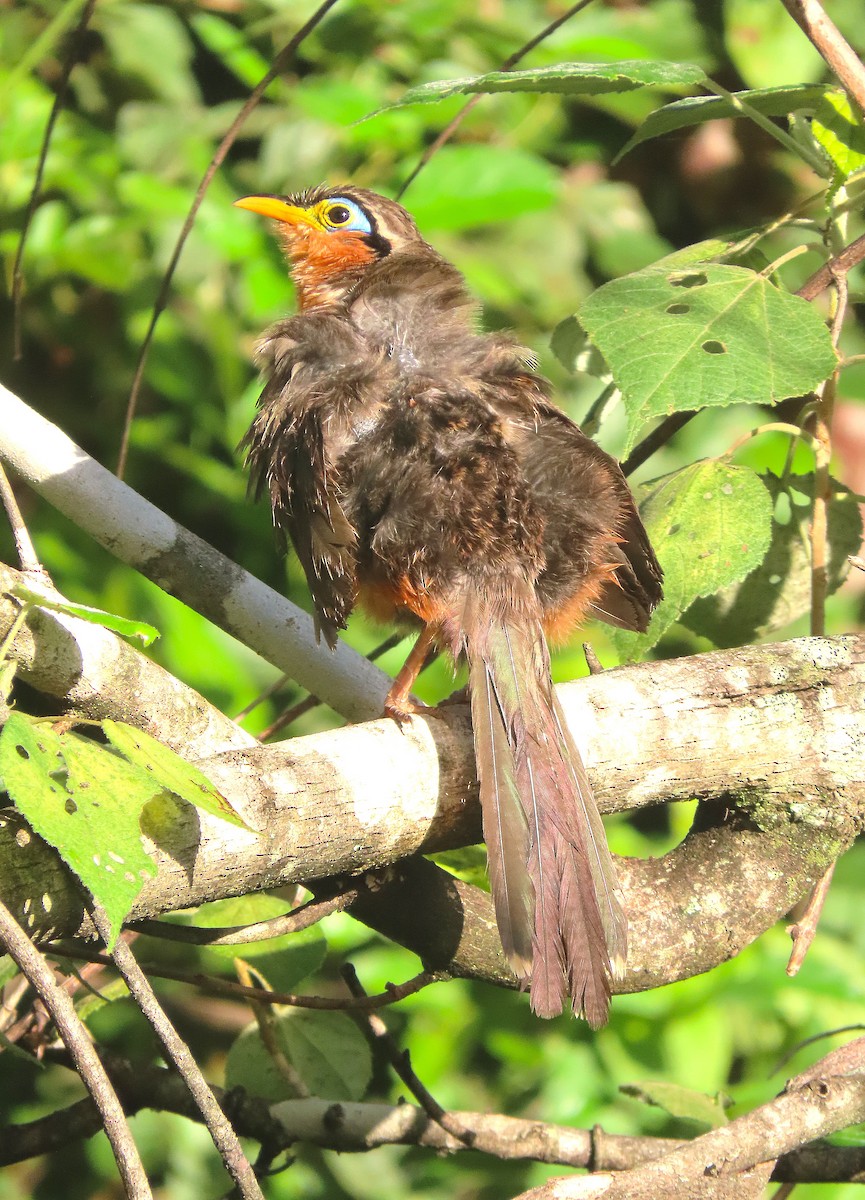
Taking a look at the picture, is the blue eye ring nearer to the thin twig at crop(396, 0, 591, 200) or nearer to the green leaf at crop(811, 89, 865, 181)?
the thin twig at crop(396, 0, 591, 200)

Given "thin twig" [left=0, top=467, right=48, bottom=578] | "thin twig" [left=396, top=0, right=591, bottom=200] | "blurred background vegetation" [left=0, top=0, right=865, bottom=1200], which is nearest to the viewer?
"thin twig" [left=0, top=467, right=48, bottom=578]

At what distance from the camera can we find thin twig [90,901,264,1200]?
1440 millimetres

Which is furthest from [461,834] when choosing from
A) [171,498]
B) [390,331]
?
[171,498]

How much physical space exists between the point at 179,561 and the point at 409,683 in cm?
49

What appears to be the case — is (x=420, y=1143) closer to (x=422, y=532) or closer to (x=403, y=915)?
(x=403, y=915)

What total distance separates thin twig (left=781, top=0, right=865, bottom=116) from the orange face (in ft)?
4.41

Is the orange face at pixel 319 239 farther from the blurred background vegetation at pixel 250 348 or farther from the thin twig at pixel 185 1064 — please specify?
the thin twig at pixel 185 1064

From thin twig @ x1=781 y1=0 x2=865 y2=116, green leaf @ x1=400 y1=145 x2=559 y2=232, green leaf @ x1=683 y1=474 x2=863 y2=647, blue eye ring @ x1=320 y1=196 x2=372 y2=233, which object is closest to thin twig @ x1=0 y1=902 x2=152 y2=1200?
green leaf @ x1=683 y1=474 x2=863 y2=647

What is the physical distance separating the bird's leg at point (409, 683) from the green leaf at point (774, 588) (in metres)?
0.54

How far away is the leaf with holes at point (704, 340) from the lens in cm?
194

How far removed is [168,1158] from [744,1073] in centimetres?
194

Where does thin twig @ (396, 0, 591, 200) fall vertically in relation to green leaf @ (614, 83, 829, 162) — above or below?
above

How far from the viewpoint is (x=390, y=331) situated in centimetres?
259

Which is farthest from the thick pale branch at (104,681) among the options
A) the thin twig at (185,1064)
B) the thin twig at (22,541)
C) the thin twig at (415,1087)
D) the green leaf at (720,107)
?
the green leaf at (720,107)
